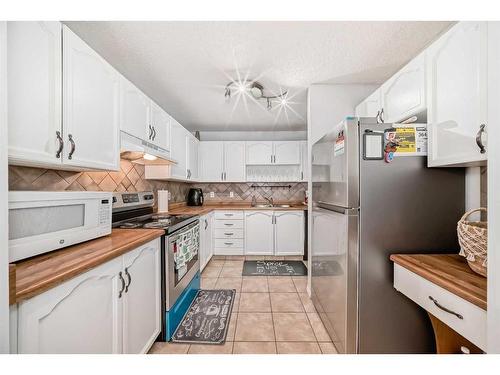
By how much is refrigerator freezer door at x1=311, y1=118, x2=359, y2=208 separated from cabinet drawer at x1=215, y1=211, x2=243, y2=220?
77.7 inches

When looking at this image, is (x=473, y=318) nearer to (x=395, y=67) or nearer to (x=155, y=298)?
(x=155, y=298)

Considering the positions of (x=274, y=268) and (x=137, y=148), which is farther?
(x=274, y=268)

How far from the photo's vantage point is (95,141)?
1372 millimetres

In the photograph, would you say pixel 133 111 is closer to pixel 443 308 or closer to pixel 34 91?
pixel 34 91

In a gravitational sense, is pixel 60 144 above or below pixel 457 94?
below

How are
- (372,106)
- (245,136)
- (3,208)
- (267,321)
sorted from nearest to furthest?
1. (3,208)
2. (267,321)
3. (372,106)
4. (245,136)

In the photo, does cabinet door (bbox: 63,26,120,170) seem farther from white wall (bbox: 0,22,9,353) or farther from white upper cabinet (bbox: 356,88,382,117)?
white upper cabinet (bbox: 356,88,382,117)

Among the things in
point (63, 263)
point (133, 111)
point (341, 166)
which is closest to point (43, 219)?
point (63, 263)

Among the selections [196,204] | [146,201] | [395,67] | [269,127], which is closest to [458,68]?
[395,67]

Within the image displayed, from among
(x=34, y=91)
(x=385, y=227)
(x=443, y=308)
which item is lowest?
(x=443, y=308)

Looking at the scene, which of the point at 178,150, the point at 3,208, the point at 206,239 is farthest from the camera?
the point at 206,239

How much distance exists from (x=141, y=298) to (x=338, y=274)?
4.31ft

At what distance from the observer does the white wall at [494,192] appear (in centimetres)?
62

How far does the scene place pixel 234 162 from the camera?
161 inches
